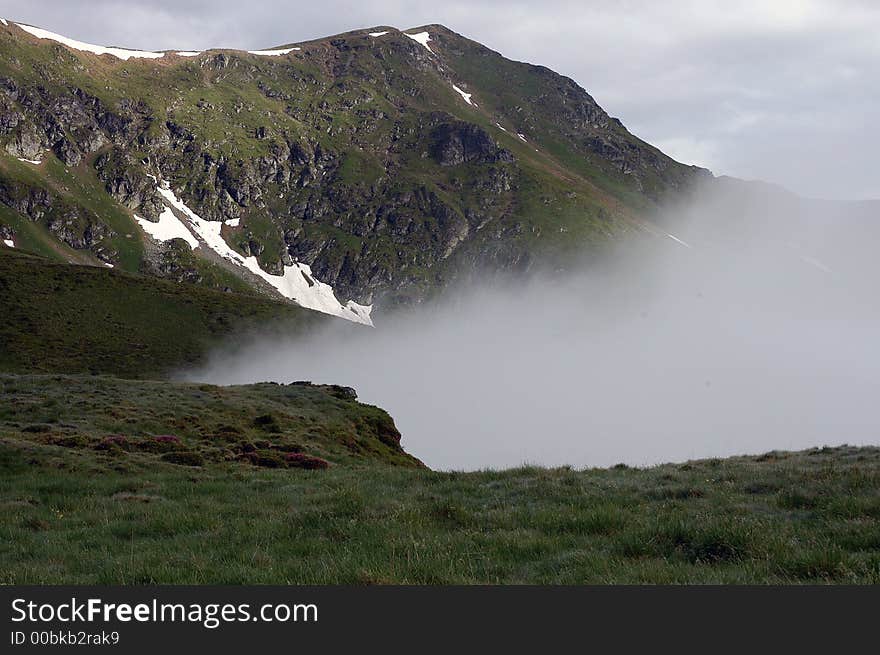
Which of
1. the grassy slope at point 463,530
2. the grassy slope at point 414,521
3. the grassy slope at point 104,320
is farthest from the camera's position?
the grassy slope at point 104,320

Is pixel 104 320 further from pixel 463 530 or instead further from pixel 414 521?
pixel 463 530

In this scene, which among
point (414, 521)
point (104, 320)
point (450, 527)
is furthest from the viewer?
point (104, 320)

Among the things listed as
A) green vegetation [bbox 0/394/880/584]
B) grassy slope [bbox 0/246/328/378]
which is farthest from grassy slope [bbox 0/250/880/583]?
grassy slope [bbox 0/246/328/378]

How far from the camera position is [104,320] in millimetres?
139000

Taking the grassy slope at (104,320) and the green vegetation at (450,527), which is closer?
the green vegetation at (450,527)

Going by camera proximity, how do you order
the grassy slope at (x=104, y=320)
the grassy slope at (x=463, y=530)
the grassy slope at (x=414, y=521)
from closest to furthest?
the grassy slope at (x=463, y=530) < the grassy slope at (x=414, y=521) < the grassy slope at (x=104, y=320)

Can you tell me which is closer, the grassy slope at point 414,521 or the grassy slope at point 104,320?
the grassy slope at point 414,521

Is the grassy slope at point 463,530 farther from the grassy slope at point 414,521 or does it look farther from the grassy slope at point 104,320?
the grassy slope at point 104,320

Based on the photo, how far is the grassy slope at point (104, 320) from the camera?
117m

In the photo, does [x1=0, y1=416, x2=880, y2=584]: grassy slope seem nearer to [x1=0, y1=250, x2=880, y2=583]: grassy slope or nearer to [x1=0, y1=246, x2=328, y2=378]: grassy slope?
[x1=0, y1=250, x2=880, y2=583]: grassy slope

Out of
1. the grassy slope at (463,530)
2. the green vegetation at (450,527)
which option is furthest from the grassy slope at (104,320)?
the grassy slope at (463,530)

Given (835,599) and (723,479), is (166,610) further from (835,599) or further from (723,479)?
(723,479)

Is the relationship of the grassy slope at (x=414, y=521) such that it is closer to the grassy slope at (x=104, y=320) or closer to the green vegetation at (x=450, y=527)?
the green vegetation at (x=450, y=527)

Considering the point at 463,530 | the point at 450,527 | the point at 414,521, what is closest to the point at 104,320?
the point at 414,521
